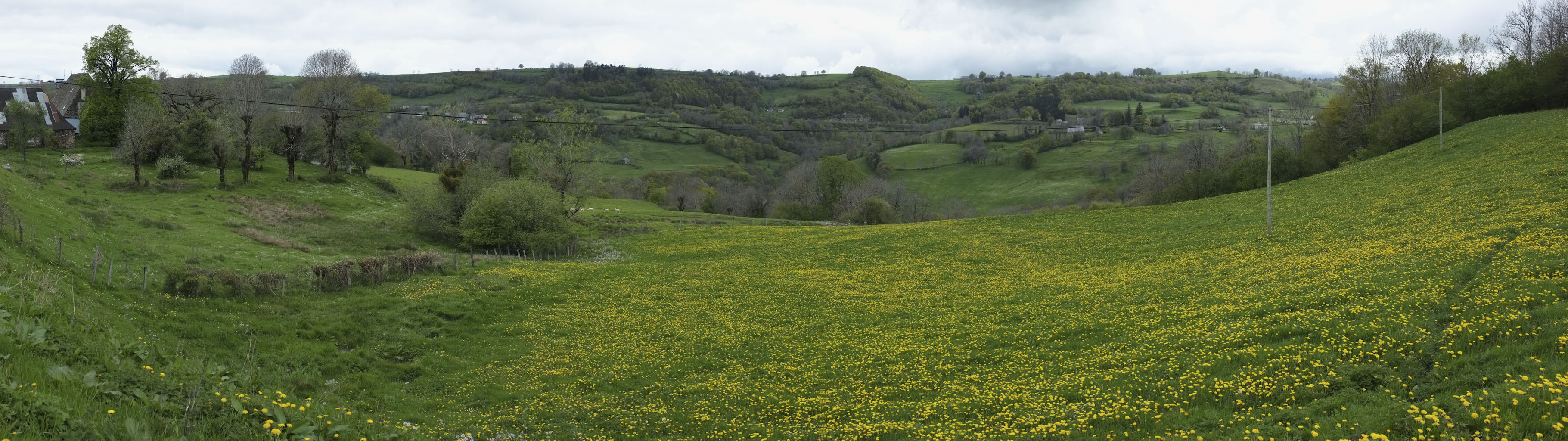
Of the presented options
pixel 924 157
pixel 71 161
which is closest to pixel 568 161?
pixel 71 161

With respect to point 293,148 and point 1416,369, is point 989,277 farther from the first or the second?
point 293,148

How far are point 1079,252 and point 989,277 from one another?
9.48m

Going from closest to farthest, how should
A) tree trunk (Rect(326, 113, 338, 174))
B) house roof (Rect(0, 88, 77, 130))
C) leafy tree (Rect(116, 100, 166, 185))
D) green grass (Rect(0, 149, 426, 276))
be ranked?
green grass (Rect(0, 149, 426, 276)) → leafy tree (Rect(116, 100, 166, 185)) → tree trunk (Rect(326, 113, 338, 174)) → house roof (Rect(0, 88, 77, 130))

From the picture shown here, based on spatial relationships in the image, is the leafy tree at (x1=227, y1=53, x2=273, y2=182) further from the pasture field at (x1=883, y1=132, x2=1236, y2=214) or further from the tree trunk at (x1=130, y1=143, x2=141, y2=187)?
the pasture field at (x1=883, y1=132, x2=1236, y2=214)

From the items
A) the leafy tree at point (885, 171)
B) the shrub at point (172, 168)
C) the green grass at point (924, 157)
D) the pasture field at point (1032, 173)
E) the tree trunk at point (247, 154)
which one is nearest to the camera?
the shrub at point (172, 168)

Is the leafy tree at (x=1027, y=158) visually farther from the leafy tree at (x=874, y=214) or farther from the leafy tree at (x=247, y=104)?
the leafy tree at (x=247, y=104)

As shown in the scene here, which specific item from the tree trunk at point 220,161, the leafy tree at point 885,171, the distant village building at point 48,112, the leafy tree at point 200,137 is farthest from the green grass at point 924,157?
the distant village building at point 48,112

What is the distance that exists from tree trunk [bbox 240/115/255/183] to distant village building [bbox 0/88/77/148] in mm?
22232

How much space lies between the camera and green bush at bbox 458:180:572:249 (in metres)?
56.3

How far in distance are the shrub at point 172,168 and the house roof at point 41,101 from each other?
90.6ft

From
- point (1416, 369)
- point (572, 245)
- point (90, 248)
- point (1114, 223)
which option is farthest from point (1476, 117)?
point (90, 248)

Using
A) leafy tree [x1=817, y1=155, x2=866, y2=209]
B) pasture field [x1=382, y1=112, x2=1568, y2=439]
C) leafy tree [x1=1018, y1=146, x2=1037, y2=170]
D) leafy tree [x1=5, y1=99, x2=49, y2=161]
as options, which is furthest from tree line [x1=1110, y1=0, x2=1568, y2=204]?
leafy tree [x1=5, y1=99, x2=49, y2=161]

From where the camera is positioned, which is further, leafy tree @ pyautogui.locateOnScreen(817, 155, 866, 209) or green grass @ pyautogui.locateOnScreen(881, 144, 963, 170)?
green grass @ pyautogui.locateOnScreen(881, 144, 963, 170)

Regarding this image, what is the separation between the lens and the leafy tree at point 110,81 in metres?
69.9
